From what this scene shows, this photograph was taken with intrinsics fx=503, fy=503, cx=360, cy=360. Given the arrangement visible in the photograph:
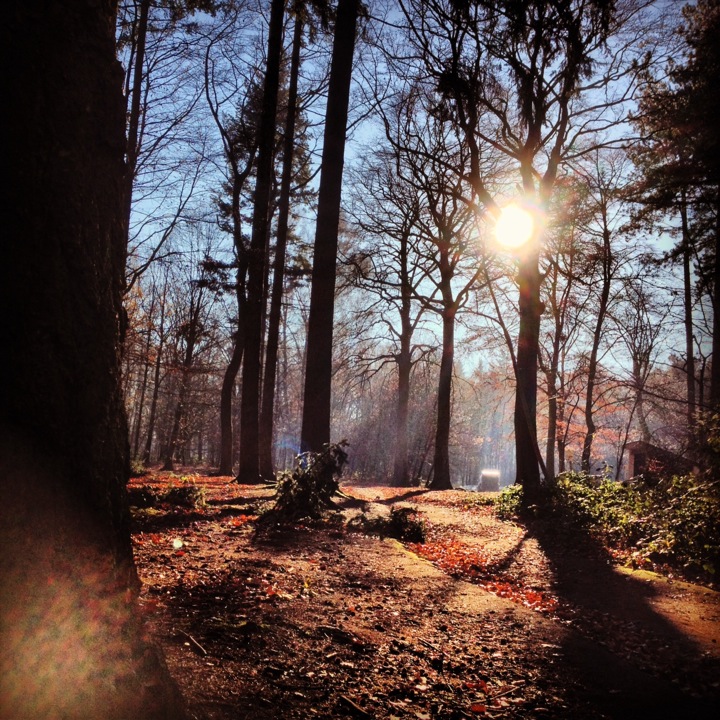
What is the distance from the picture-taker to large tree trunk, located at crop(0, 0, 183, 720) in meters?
1.61

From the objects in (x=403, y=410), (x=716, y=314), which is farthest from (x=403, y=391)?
(x=716, y=314)

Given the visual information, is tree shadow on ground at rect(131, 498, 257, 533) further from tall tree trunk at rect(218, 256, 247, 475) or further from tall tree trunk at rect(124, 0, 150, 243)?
tall tree trunk at rect(218, 256, 247, 475)

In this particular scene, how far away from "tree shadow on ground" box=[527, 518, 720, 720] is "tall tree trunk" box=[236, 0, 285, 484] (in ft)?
29.0

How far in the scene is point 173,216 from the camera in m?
14.8

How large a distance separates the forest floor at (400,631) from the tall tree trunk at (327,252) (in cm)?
333

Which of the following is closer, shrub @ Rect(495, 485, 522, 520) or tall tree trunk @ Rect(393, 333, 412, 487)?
shrub @ Rect(495, 485, 522, 520)

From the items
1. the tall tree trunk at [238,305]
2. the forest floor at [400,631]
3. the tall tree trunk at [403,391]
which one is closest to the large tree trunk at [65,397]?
the forest floor at [400,631]

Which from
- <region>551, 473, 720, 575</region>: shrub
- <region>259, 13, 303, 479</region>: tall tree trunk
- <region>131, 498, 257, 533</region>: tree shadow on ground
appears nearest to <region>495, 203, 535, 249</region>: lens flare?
<region>551, 473, 720, 575</region>: shrub

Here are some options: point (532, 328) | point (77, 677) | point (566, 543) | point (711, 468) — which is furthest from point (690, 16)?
point (77, 677)

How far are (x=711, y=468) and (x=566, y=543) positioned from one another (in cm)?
243

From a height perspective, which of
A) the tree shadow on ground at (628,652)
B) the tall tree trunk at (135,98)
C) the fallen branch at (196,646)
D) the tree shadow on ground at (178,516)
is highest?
the tall tree trunk at (135,98)

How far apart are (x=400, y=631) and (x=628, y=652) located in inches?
71.4

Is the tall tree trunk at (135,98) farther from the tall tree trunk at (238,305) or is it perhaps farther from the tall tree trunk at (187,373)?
the tall tree trunk at (187,373)

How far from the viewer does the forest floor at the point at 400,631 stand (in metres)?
2.44
